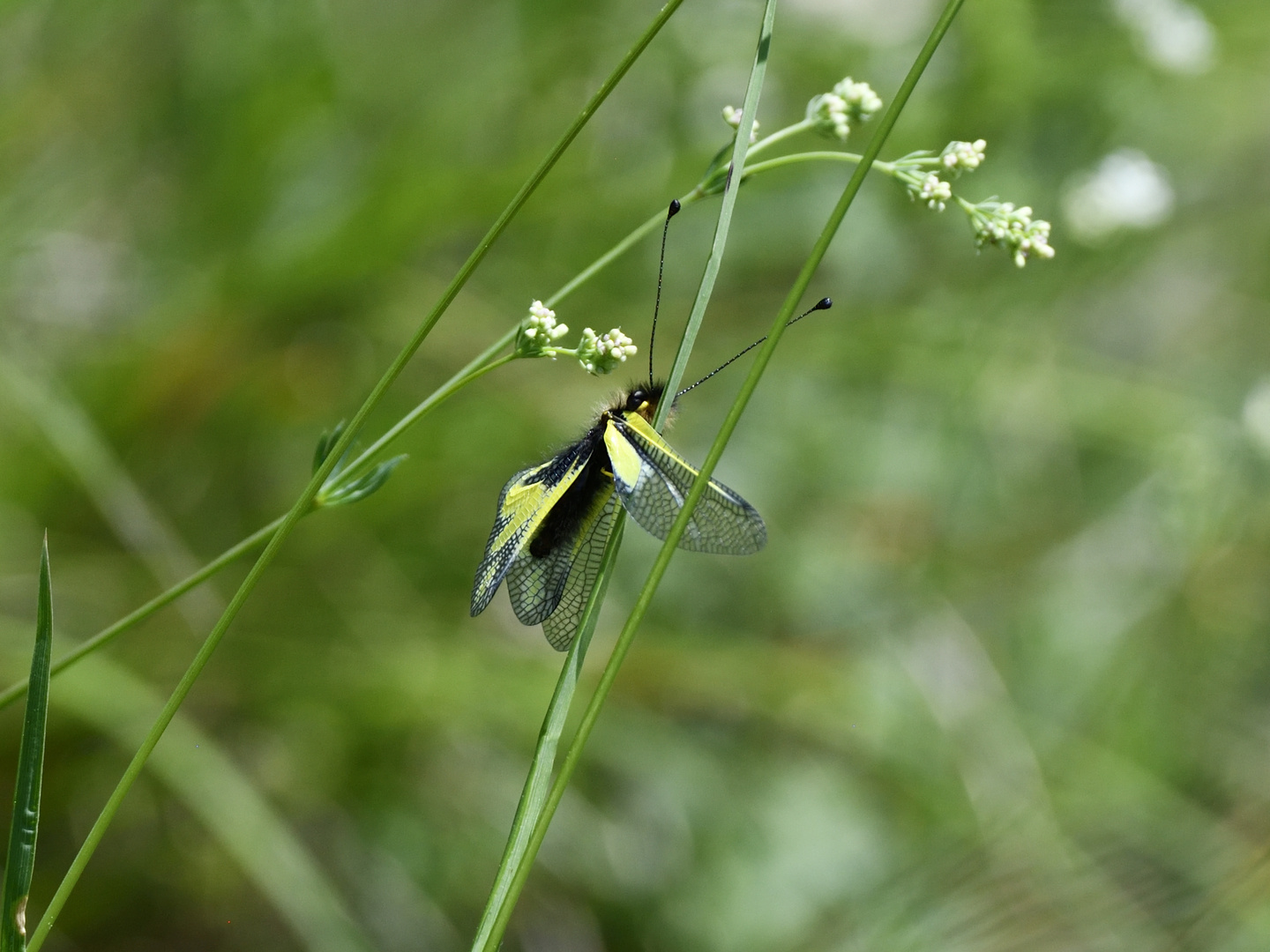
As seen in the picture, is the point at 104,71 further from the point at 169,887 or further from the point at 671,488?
the point at 671,488

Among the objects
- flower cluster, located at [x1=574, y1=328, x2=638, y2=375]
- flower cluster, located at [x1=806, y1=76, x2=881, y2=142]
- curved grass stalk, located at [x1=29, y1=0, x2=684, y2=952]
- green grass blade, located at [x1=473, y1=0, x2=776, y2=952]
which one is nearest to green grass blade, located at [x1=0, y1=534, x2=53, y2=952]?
curved grass stalk, located at [x1=29, y1=0, x2=684, y2=952]

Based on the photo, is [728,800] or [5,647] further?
[728,800]

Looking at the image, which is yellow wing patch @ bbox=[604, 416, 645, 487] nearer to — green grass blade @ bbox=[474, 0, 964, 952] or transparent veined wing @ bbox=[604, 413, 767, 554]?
transparent veined wing @ bbox=[604, 413, 767, 554]

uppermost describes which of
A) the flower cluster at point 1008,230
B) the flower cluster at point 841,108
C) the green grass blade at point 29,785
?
the flower cluster at point 841,108

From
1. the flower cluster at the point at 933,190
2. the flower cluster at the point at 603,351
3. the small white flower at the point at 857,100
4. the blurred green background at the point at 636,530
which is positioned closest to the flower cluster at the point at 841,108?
the small white flower at the point at 857,100

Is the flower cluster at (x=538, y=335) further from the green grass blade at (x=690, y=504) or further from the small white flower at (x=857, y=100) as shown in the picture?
the small white flower at (x=857, y=100)

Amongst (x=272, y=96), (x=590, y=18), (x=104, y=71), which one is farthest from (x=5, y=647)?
(x=590, y=18)
